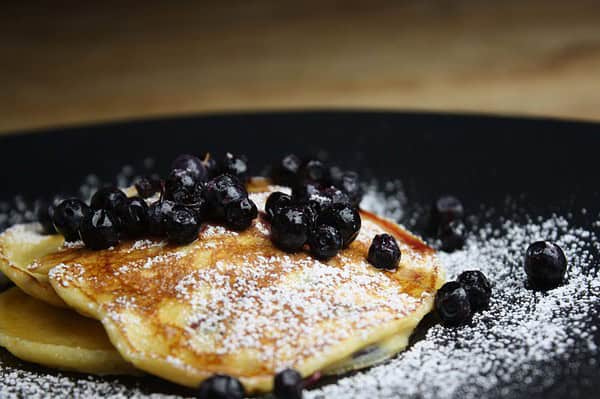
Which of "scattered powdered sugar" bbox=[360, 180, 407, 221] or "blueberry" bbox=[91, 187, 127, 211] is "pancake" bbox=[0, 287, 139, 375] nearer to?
"blueberry" bbox=[91, 187, 127, 211]

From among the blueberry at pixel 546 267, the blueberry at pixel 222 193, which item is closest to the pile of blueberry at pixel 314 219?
the blueberry at pixel 222 193

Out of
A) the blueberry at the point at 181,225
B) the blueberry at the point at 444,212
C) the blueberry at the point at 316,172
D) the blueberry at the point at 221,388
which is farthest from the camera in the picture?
the blueberry at the point at 444,212

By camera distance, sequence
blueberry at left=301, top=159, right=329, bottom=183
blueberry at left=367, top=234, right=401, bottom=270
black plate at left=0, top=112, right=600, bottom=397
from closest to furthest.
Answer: blueberry at left=367, top=234, right=401, bottom=270 < blueberry at left=301, top=159, right=329, bottom=183 < black plate at left=0, top=112, right=600, bottom=397

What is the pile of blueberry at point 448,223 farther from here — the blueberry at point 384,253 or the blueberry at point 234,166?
the blueberry at point 234,166

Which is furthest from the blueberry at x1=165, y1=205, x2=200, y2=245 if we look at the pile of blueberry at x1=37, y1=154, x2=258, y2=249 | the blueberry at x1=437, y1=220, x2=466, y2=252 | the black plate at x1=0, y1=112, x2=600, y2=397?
the black plate at x1=0, y1=112, x2=600, y2=397

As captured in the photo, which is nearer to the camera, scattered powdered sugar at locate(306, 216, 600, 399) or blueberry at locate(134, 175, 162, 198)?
scattered powdered sugar at locate(306, 216, 600, 399)
